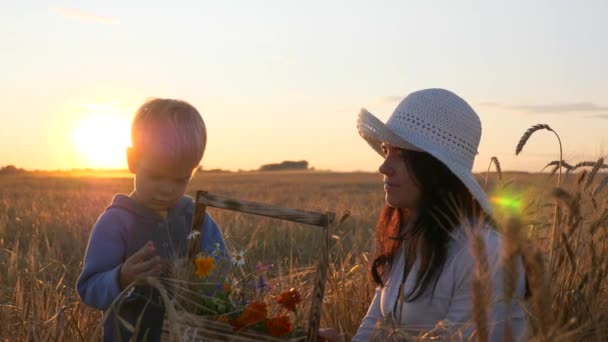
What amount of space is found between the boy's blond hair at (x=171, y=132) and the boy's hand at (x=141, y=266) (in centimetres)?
42

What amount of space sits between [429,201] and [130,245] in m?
1.05

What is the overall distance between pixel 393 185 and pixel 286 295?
639 millimetres

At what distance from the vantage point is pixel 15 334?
2811 mm

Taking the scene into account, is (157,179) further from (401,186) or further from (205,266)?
(401,186)

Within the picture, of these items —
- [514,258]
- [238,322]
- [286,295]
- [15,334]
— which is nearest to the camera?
[514,258]

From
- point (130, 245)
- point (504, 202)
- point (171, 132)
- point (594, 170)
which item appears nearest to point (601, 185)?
point (594, 170)

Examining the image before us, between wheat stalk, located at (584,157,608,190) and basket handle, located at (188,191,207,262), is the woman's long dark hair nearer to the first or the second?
wheat stalk, located at (584,157,608,190)

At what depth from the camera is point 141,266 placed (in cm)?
221

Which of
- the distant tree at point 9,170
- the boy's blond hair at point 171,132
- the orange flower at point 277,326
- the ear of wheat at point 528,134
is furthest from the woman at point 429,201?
the distant tree at point 9,170

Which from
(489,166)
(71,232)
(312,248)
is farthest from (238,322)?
(71,232)

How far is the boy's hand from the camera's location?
2145 millimetres

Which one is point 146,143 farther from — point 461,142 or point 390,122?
point 461,142

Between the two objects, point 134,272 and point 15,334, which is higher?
point 134,272

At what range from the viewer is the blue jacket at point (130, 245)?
2.58 metres
